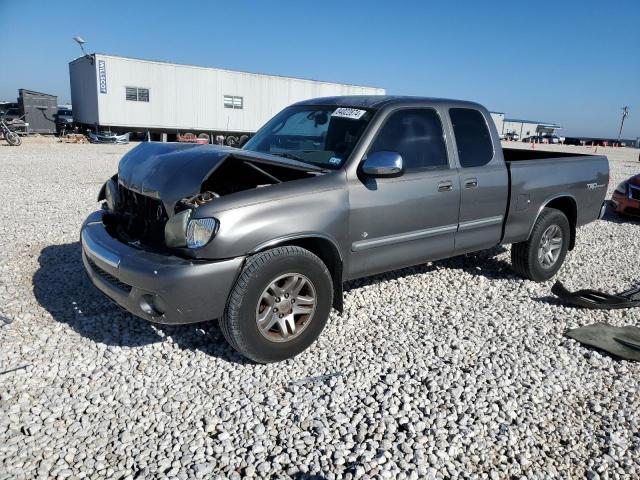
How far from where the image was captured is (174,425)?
281 cm

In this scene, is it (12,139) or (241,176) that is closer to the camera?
(241,176)

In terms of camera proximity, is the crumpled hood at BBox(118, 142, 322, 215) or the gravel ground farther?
the crumpled hood at BBox(118, 142, 322, 215)

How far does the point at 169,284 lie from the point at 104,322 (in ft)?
4.47

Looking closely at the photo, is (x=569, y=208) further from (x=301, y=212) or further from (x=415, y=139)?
(x=301, y=212)

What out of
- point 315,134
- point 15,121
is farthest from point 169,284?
point 15,121

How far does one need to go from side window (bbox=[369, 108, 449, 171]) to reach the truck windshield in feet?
0.67

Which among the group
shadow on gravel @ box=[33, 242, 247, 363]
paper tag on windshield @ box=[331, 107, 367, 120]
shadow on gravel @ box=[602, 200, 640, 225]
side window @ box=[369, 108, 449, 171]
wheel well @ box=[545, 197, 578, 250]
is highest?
paper tag on windshield @ box=[331, 107, 367, 120]

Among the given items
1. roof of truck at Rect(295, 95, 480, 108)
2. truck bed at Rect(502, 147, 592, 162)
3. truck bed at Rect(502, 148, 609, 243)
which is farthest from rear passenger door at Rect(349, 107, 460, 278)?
truck bed at Rect(502, 147, 592, 162)

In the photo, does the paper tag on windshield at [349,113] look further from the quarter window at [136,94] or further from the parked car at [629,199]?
the quarter window at [136,94]

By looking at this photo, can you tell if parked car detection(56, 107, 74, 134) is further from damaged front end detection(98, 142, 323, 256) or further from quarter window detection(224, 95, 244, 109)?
damaged front end detection(98, 142, 323, 256)

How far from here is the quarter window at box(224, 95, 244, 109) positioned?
27.6 meters

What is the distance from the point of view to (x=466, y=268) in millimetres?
5906

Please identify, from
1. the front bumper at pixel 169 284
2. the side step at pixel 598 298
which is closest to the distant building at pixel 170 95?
the front bumper at pixel 169 284

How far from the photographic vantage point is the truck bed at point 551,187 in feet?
16.5
